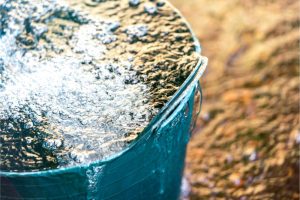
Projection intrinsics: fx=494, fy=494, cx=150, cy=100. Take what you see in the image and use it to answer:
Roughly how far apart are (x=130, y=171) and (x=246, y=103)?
5.06 ft

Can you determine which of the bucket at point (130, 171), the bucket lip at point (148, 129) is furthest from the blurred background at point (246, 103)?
the bucket lip at point (148, 129)

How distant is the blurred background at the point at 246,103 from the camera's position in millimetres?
2598

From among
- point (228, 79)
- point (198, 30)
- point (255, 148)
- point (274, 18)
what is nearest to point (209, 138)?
point (255, 148)

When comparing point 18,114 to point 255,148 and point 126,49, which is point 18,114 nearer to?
point 126,49

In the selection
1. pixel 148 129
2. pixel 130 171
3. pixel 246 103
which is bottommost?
pixel 246 103

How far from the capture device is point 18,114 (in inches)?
65.7

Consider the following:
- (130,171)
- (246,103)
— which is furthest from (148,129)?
(246,103)

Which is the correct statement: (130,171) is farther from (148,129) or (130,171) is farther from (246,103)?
(246,103)

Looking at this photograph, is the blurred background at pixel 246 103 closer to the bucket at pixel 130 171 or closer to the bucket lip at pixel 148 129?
the bucket at pixel 130 171

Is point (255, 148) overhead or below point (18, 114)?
below

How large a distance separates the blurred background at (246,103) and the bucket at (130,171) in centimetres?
89

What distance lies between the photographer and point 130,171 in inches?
63.0

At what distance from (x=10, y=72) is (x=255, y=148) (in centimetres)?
145

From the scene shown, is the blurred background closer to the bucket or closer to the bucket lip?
the bucket
